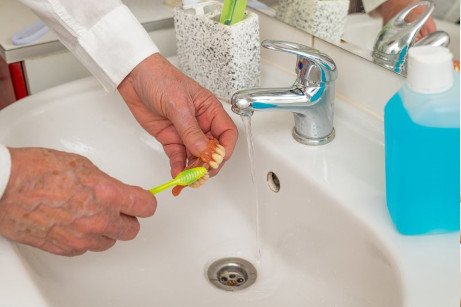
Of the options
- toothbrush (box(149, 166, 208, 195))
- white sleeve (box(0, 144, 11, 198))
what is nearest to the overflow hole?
toothbrush (box(149, 166, 208, 195))

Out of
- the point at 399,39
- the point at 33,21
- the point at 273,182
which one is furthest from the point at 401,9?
the point at 33,21

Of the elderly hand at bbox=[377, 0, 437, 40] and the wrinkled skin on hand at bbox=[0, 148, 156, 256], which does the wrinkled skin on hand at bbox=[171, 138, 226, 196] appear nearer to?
the wrinkled skin on hand at bbox=[0, 148, 156, 256]

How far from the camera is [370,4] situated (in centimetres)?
72

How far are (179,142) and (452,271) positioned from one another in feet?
1.23

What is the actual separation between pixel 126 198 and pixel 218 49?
254 mm

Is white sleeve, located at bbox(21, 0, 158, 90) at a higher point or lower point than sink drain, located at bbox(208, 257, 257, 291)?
higher

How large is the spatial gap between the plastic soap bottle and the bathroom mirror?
0.13m

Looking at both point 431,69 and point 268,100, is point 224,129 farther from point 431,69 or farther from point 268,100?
point 431,69

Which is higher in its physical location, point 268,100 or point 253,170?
point 268,100

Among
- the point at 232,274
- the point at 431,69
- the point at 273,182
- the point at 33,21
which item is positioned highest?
the point at 431,69

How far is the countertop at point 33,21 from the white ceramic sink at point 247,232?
0.08 m

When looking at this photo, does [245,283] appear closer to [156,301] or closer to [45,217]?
[156,301]

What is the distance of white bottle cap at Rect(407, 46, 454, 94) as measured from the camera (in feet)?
1.61

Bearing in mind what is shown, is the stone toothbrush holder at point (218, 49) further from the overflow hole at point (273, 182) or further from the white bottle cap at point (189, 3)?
the overflow hole at point (273, 182)
